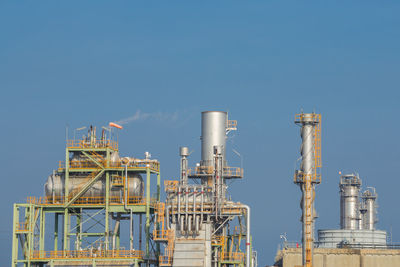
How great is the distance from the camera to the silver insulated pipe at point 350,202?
133 meters

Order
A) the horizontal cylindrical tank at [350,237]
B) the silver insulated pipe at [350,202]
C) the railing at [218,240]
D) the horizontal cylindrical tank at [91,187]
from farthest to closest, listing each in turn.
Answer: the silver insulated pipe at [350,202]
the horizontal cylindrical tank at [350,237]
the horizontal cylindrical tank at [91,187]
the railing at [218,240]

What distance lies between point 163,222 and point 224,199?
6528 mm

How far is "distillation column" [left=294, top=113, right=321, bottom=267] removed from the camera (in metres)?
93.8

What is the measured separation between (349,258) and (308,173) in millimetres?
25283

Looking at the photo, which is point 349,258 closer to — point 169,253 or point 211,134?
point 211,134

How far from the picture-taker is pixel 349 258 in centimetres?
11600

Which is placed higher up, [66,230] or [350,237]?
[66,230]

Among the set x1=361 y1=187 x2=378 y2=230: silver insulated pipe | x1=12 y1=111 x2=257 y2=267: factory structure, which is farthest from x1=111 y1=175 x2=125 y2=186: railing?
x1=361 y1=187 x2=378 y2=230: silver insulated pipe

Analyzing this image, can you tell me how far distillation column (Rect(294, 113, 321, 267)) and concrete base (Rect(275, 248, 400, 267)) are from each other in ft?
70.8

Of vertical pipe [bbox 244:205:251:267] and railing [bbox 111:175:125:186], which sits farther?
railing [bbox 111:175:125:186]

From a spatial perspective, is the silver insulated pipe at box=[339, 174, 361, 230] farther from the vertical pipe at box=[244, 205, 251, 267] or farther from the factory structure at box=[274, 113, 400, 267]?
the vertical pipe at box=[244, 205, 251, 267]

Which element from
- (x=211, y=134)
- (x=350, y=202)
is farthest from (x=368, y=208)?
(x=211, y=134)

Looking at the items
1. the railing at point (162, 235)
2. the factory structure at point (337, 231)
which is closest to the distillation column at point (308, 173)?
the factory structure at point (337, 231)

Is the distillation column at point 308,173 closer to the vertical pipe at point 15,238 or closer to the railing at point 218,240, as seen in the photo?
the railing at point 218,240
